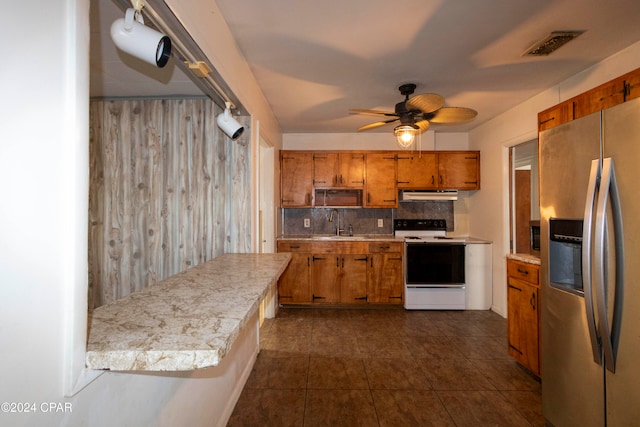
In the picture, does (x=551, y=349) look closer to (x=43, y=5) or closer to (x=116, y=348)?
(x=116, y=348)

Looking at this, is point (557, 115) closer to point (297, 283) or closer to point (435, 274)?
point (435, 274)

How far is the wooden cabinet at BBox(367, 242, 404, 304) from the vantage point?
3885 mm

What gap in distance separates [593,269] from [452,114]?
1.67 m

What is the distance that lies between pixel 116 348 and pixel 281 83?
2.59 metres

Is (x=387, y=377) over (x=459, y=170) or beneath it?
beneath

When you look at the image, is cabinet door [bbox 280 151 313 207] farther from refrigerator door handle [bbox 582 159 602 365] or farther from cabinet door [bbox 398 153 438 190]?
refrigerator door handle [bbox 582 159 602 365]

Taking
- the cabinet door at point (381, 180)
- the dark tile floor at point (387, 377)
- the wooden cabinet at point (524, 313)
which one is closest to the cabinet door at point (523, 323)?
the wooden cabinet at point (524, 313)

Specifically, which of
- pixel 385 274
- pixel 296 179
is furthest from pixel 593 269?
pixel 296 179

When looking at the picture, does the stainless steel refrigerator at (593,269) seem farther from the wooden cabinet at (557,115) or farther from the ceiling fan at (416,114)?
the ceiling fan at (416,114)

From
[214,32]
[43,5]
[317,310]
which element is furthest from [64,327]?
[317,310]

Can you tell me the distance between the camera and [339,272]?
12.9 ft

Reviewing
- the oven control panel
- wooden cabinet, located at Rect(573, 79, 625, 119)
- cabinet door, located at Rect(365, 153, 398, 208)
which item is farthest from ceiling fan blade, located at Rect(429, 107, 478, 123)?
the oven control panel

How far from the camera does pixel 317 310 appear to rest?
3908mm

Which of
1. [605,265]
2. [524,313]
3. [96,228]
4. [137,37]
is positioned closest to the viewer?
[137,37]
